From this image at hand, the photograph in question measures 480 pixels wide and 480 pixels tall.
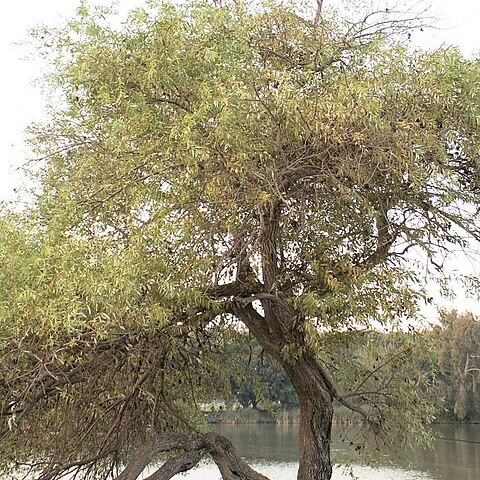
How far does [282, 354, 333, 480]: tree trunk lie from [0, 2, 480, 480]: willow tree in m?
0.01

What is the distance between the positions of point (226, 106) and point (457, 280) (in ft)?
7.04

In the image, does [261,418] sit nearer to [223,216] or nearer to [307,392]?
[307,392]

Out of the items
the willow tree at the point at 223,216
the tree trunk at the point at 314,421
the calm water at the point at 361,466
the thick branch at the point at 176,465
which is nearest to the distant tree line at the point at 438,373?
the willow tree at the point at 223,216

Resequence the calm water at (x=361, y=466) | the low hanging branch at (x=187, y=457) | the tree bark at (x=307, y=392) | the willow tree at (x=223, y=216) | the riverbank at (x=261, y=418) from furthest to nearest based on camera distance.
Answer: the riverbank at (x=261, y=418)
the calm water at (x=361, y=466)
the tree bark at (x=307, y=392)
the low hanging branch at (x=187, y=457)
the willow tree at (x=223, y=216)

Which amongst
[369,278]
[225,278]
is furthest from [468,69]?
[225,278]

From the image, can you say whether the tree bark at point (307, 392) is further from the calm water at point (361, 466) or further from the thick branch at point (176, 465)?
the calm water at point (361, 466)

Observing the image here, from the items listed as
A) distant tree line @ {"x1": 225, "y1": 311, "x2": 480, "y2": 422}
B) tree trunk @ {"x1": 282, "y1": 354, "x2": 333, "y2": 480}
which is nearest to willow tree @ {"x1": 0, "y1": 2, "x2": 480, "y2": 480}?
tree trunk @ {"x1": 282, "y1": 354, "x2": 333, "y2": 480}

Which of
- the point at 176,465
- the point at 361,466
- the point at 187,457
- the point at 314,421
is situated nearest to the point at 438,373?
the point at 361,466

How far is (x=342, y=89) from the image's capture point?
4375mm

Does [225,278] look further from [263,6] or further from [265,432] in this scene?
[265,432]

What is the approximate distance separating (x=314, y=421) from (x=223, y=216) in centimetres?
183

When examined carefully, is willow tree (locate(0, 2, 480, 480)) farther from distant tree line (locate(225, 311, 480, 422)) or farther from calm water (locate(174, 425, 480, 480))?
calm water (locate(174, 425, 480, 480))

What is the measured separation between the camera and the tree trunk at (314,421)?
18.2 ft

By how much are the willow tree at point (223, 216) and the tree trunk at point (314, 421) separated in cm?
1
